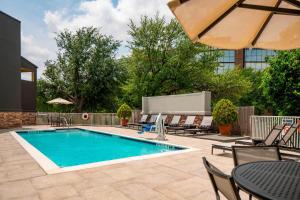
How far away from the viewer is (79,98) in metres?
29.0

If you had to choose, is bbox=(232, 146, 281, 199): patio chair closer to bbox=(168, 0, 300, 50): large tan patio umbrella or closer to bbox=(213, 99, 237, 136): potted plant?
bbox=(168, 0, 300, 50): large tan patio umbrella

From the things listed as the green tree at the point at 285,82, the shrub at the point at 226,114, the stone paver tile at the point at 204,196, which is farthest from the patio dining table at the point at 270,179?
the green tree at the point at 285,82

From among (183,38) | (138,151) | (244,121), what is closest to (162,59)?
(183,38)

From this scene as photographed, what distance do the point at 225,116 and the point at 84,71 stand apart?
66.0ft

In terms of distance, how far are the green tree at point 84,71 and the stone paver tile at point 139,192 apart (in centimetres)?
2390

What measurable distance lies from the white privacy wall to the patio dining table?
11.2m

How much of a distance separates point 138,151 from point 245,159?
6830mm

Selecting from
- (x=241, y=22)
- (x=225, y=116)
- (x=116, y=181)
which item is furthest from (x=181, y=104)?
(x=241, y=22)

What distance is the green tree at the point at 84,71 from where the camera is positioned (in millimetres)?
27766

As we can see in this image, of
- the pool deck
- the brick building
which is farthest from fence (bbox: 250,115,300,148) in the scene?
the brick building

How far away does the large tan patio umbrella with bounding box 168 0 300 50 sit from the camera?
355cm

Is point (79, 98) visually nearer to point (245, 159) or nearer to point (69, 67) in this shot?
A: point (69, 67)

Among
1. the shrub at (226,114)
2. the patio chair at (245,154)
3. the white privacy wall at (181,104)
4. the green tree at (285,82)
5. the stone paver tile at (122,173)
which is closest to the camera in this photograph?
the patio chair at (245,154)

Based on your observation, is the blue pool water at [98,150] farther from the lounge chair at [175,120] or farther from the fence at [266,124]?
the lounge chair at [175,120]
